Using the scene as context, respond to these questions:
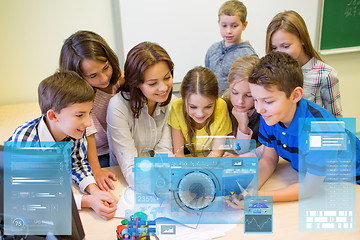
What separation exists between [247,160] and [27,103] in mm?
1783

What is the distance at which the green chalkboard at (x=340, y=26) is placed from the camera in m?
2.60

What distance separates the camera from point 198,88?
1267 millimetres

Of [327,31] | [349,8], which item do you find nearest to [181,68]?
[327,31]

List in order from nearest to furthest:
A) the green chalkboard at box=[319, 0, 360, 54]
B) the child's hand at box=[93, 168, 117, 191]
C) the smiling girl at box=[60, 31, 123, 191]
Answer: the child's hand at box=[93, 168, 117, 191] → the smiling girl at box=[60, 31, 123, 191] → the green chalkboard at box=[319, 0, 360, 54]

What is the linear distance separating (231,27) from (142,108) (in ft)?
3.14

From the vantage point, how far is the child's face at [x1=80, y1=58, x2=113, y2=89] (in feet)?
4.12

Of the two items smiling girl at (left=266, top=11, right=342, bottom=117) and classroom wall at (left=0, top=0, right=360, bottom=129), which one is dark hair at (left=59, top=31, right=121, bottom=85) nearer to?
smiling girl at (left=266, top=11, right=342, bottom=117)

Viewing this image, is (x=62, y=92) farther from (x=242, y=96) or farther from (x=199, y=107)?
(x=242, y=96)

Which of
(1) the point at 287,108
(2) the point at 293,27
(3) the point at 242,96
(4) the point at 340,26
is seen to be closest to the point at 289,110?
(1) the point at 287,108

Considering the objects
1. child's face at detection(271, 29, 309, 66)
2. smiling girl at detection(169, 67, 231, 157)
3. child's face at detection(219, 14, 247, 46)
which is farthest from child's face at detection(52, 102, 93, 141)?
child's face at detection(219, 14, 247, 46)

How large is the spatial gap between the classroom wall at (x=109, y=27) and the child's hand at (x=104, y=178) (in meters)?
1.28

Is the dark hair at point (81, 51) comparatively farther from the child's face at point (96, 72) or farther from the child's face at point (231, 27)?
the child's face at point (231, 27)

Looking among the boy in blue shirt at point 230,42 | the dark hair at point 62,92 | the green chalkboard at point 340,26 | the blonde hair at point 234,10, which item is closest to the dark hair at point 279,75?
the dark hair at point 62,92
